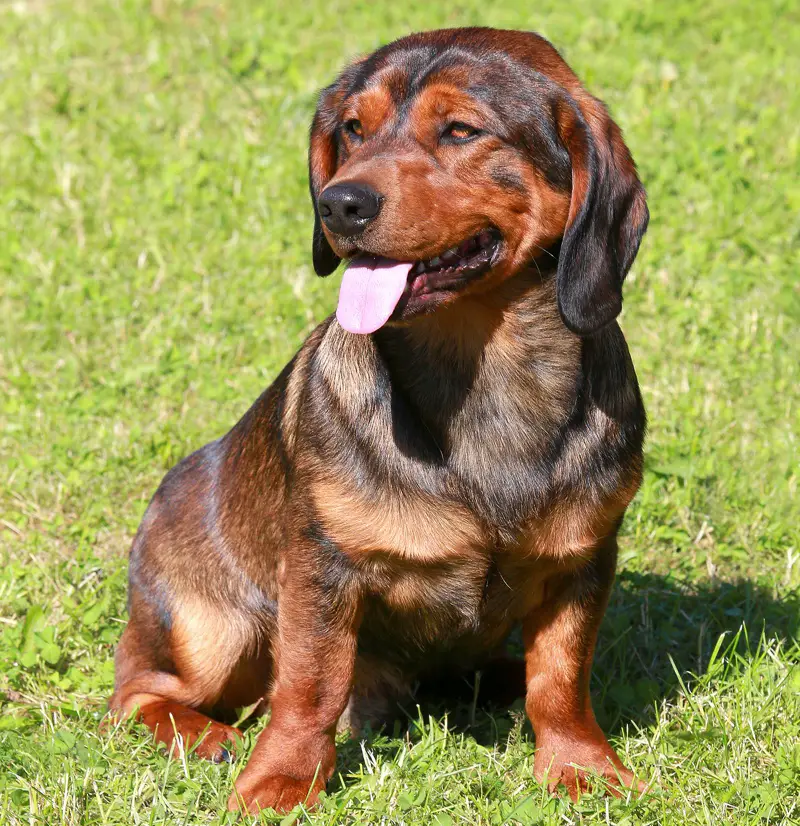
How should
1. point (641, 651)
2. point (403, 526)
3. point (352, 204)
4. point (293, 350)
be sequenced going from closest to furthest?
point (352, 204) < point (403, 526) < point (641, 651) < point (293, 350)

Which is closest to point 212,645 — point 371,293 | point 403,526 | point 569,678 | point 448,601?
point 448,601

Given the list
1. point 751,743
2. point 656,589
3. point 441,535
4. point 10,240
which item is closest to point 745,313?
point 656,589

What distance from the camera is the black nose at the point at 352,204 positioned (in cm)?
322

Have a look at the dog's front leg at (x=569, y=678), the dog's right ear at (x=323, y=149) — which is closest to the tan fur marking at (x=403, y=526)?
the dog's front leg at (x=569, y=678)

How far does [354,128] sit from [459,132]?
40 cm

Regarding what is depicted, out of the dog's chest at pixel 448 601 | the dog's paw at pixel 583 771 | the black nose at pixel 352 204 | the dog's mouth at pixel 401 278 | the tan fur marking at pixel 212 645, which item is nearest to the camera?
the black nose at pixel 352 204

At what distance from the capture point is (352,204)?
3.22 meters

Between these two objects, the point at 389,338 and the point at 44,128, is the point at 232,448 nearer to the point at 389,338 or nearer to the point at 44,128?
the point at 389,338

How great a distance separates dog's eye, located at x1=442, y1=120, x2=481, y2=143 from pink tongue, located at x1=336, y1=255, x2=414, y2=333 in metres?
0.38

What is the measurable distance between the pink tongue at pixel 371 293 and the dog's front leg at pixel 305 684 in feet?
2.25

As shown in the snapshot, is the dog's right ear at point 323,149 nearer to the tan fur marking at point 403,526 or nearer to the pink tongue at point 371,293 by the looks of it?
the pink tongue at point 371,293

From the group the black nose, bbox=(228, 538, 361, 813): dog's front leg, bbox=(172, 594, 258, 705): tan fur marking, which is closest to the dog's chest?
bbox=(228, 538, 361, 813): dog's front leg

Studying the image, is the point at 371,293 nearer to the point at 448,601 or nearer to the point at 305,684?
the point at 448,601

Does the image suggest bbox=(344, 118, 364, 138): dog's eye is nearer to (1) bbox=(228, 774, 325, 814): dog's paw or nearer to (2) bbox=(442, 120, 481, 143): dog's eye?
(2) bbox=(442, 120, 481, 143): dog's eye
